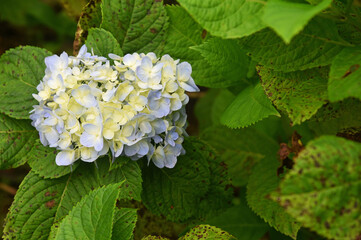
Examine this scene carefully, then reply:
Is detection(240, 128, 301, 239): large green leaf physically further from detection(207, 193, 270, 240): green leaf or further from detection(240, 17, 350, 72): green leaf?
detection(240, 17, 350, 72): green leaf

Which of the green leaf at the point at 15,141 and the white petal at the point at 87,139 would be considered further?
the green leaf at the point at 15,141

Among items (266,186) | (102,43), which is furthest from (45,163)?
(266,186)

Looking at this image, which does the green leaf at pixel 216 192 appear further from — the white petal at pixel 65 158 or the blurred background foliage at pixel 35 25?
the blurred background foliage at pixel 35 25

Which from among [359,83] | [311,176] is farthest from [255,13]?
[311,176]

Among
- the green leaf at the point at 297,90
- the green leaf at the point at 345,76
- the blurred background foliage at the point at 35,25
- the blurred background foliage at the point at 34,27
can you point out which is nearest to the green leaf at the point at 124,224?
the green leaf at the point at 297,90

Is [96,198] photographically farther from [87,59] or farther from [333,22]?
[333,22]
